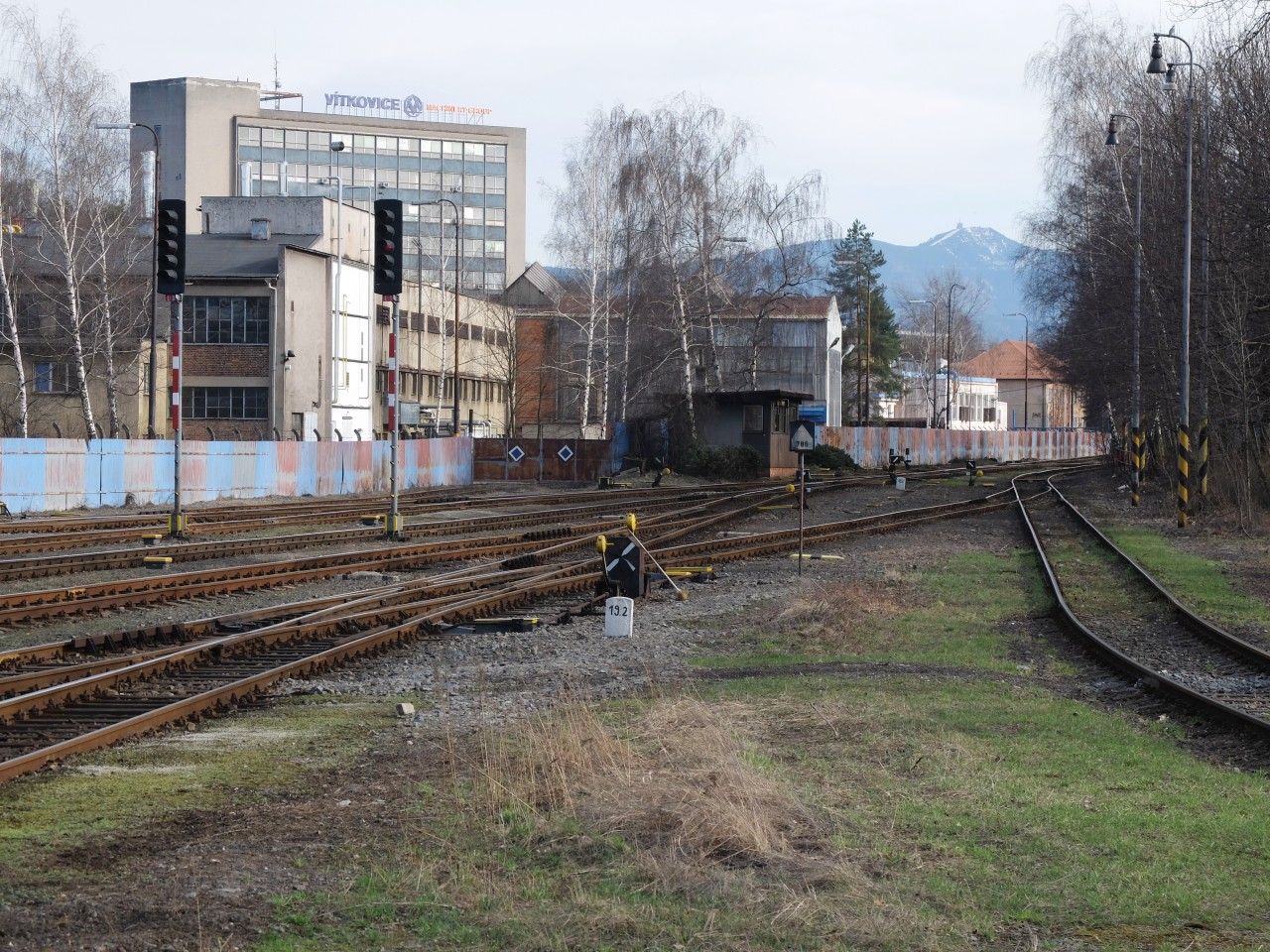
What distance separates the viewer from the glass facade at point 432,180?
13400 cm

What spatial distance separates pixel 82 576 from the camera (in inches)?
837

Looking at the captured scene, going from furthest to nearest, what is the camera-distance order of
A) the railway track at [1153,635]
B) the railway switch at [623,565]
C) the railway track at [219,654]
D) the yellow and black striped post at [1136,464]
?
the yellow and black striped post at [1136,464] → the railway switch at [623,565] → the railway track at [1153,635] → the railway track at [219,654]

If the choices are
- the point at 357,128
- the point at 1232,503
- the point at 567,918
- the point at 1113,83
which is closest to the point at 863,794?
the point at 567,918

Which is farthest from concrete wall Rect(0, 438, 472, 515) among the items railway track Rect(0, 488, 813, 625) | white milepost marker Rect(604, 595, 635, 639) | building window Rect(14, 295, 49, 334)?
building window Rect(14, 295, 49, 334)

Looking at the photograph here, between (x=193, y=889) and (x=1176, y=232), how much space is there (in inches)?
1663

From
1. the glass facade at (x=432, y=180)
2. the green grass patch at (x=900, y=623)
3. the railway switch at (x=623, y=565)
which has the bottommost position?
the green grass patch at (x=900, y=623)

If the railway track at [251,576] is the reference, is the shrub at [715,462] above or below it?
above

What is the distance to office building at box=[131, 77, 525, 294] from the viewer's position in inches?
5084

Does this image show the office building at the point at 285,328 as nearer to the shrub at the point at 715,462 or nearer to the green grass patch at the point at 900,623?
the shrub at the point at 715,462

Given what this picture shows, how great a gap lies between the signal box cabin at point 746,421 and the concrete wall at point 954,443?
1419 centimetres

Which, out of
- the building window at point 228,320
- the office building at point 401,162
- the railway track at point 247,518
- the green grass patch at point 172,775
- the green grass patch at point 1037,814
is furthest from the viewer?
the office building at point 401,162

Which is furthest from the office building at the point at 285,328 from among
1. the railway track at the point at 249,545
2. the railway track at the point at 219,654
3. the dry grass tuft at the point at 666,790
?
the dry grass tuft at the point at 666,790

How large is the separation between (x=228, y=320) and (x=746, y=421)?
73.3ft

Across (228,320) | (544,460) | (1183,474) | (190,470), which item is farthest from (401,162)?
(1183,474)
